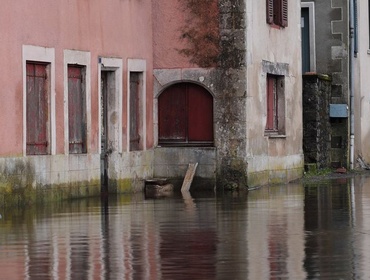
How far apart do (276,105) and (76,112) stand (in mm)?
7738

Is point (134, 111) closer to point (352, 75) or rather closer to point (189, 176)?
point (189, 176)

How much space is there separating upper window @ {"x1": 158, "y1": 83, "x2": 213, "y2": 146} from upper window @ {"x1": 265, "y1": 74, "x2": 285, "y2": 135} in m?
2.71

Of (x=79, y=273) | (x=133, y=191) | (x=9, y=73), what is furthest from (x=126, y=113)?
(x=79, y=273)

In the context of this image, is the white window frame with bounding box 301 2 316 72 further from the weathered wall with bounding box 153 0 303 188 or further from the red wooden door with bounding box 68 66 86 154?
the red wooden door with bounding box 68 66 86 154

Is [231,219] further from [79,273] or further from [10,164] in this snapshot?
[79,273]

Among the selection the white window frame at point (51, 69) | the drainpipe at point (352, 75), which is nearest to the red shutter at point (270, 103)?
the drainpipe at point (352, 75)

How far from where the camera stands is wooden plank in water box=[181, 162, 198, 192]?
2986 cm

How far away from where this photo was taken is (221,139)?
98.9 ft

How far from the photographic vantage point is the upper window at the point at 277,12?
31.8 meters

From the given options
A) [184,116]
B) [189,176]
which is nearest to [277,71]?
[184,116]

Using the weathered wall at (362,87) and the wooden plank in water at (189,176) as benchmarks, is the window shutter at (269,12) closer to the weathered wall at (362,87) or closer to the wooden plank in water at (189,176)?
the wooden plank in water at (189,176)

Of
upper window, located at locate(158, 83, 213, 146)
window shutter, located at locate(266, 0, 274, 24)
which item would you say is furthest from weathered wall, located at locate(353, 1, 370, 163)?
upper window, located at locate(158, 83, 213, 146)

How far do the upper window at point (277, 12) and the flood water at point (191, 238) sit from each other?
632cm

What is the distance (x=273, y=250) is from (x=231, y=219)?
5041 millimetres
